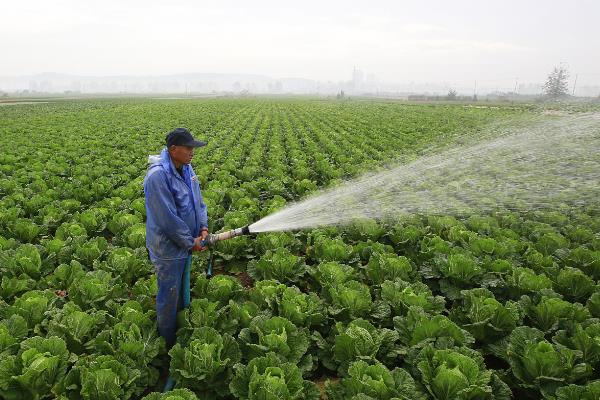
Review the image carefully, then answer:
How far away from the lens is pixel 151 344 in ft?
12.8

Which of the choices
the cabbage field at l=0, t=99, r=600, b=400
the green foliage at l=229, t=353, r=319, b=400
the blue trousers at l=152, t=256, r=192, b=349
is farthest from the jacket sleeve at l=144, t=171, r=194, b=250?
the green foliage at l=229, t=353, r=319, b=400

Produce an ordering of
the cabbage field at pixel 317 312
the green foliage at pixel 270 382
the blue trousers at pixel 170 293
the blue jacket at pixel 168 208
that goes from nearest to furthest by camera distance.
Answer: the green foliage at pixel 270 382
the cabbage field at pixel 317 312
the blue jacket at pixel 168 208
the blue trousers at pixel 170 293

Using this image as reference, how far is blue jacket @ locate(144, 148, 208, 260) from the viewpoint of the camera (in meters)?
3.47

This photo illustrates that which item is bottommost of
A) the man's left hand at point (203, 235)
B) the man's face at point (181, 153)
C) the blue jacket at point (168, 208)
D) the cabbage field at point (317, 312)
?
the cabbage field at point (317, 312)

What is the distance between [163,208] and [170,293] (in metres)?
0.91

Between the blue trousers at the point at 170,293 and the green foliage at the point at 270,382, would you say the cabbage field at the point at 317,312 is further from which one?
the blue trousers at the point at 170,293

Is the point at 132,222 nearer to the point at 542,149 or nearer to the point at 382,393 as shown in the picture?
the point at 382,393

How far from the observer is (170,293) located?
12.7 ft

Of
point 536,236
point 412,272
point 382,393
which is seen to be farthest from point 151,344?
point 536,236

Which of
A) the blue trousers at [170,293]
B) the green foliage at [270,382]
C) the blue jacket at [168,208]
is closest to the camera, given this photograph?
the green foliage at [270,382]

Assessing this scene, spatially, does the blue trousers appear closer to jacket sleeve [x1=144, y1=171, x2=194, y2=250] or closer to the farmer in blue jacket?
the farmer in blue jacket

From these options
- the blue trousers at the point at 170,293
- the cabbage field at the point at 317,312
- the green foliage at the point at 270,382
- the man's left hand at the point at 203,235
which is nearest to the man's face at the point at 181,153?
the man's left hand at the point at 203,235

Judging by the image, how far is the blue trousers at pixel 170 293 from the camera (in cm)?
376

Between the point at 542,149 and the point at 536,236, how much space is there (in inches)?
429
